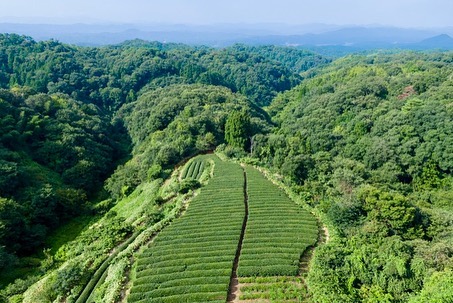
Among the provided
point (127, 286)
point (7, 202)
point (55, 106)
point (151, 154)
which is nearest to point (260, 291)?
point (127, 286)

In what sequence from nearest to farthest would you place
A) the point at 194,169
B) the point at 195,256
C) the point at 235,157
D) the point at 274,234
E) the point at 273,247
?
1. the point at 195,256
2. the point at 273,247
3. the point at 274,234
4. the point at 194,169
5. the point at 235,157

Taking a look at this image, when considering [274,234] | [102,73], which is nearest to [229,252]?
[274,234]

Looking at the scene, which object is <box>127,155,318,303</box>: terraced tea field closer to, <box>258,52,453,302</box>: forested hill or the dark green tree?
<box>258,52,453,302</box>: forested hill

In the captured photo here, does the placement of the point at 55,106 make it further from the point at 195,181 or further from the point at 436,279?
the point at 436,279

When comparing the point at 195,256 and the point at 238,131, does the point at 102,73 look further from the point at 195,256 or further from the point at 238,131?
the point at 195,256

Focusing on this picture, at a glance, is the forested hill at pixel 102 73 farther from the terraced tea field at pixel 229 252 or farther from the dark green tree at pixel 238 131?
the terraced tea field at pixel 229 252
